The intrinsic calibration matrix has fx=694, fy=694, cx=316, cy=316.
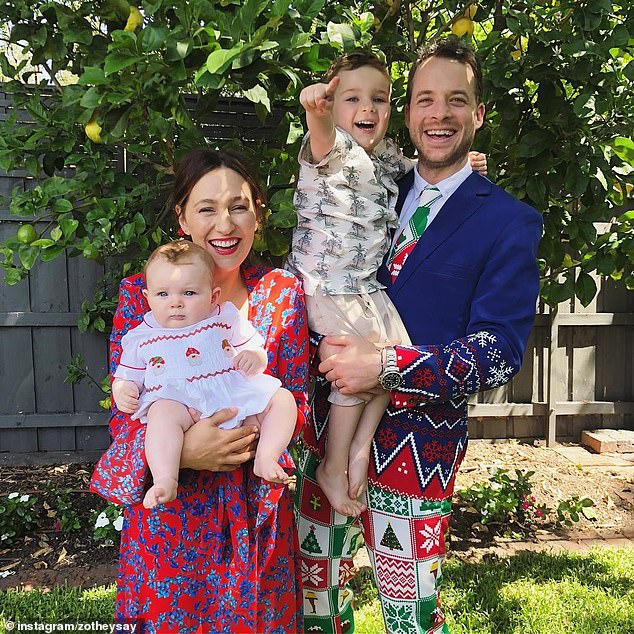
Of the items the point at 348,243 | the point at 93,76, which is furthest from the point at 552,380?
the point at 93,76

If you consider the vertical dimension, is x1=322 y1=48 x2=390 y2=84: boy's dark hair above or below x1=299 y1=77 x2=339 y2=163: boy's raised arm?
above

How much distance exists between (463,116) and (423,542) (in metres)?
1.19

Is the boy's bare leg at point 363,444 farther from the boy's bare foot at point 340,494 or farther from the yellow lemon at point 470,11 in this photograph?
the yellow lemon at point 470,11

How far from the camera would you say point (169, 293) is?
1.70 m

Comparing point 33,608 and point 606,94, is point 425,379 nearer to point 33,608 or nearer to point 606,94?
point 606,94

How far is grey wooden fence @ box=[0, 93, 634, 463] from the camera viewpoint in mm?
4512

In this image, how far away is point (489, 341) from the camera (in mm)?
1807

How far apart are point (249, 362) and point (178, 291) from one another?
0.82ft

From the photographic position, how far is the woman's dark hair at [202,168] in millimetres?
1824

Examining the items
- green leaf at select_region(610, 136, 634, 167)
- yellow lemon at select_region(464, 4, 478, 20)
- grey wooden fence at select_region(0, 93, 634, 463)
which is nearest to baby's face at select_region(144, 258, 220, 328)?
green leaf at select_region(610, 136, 634, 167)

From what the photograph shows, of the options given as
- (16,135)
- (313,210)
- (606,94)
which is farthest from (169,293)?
(606,94)

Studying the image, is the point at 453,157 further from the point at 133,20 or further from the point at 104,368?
the point at 104,368

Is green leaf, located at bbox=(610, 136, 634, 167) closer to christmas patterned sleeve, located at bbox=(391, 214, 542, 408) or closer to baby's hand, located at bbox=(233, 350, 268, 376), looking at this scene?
christmas patterned sleeve, located at bbox=(391, 214, 542, 408)

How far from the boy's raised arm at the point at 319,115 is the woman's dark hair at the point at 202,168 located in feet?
0.66
